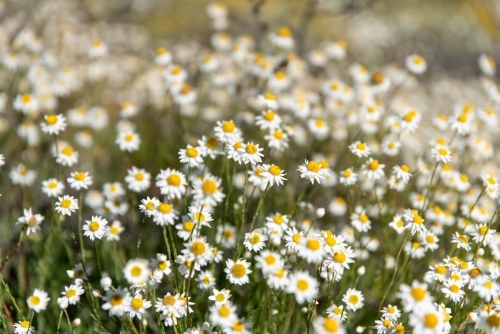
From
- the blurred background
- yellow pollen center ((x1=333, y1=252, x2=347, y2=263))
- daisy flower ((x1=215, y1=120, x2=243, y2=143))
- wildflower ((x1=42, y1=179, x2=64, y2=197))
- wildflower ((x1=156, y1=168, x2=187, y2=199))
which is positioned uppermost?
the blurred background

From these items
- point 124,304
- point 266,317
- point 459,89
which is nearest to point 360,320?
point 266,317

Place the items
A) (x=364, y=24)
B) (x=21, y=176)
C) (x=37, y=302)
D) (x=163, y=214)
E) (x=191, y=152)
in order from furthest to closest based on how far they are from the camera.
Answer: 1. (x=364, y=24)
2. (x=21, y=176)
3. (x=191, y=152)
4. (x=37, y=302)
5. (x=163, y=214)

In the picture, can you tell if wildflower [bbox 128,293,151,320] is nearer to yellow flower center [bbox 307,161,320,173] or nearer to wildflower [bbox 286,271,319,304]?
wildflower [bbox 286,271,319,304]

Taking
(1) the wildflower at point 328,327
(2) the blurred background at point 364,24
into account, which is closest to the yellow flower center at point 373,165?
(1) the wildflower at point 328,327

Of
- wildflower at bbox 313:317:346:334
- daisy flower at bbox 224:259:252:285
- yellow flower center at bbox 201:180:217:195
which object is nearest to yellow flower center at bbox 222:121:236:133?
yellow flower center at bbox 201:180:217:195

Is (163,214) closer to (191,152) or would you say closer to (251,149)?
(191,152)

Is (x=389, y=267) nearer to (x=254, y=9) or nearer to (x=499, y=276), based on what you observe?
(x=499, y=276)

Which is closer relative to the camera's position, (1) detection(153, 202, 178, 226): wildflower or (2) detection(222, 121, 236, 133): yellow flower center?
(1) detection(153, 202, 178, 226): wildflower

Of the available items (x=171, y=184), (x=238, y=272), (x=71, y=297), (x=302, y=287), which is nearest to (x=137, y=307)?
(x=71, y=297)

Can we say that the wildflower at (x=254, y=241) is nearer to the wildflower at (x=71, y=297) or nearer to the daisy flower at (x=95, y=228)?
the daisy flower at (x=95, y=228)
